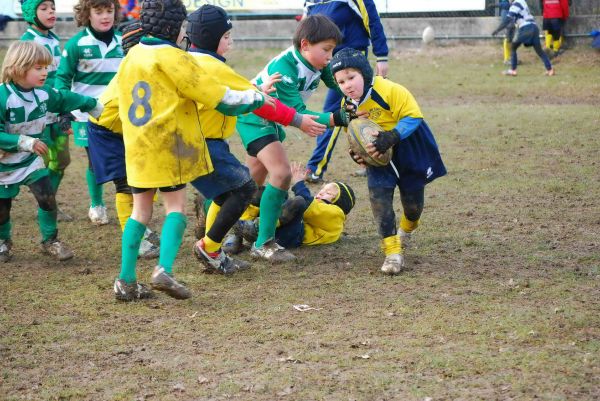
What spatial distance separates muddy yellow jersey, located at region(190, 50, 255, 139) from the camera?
559 centimetres

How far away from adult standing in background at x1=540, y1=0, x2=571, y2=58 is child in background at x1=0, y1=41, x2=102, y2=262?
13.3 metres

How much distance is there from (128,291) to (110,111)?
61.3 inches

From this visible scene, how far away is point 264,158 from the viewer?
6.38 meters

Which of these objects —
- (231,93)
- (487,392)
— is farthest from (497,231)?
(487,392)

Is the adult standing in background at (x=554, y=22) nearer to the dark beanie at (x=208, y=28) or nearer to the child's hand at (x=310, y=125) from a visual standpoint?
the child's hand at (x=310, y=125)

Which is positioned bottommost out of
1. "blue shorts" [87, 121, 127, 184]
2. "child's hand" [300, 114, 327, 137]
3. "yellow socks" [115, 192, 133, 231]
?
"yellow socks" [115, 192, 133, 231]

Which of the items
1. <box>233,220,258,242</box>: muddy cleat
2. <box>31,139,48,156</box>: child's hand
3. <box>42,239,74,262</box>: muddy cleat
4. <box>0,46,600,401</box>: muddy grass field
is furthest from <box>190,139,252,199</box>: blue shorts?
<box>42,239,74,262</box>: muddy cleat

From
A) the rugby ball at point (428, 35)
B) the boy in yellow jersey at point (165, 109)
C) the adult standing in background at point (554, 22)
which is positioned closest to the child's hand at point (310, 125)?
the boy in yellow jersey at point (165, 109)

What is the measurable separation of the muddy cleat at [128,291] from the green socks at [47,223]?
1.45 m

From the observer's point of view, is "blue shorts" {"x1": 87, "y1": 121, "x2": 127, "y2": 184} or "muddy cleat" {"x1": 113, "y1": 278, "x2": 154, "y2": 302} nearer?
"muddy cleat" {"x1": 113, "y1": 278, "x2": 154, "y2": 302}

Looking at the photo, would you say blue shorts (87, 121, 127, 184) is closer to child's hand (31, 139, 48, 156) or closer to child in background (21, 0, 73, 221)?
child's hand (31, 139, 48, 156)

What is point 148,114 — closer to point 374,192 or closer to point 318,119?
point 318,119

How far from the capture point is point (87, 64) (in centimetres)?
764

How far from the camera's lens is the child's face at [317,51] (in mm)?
6414
